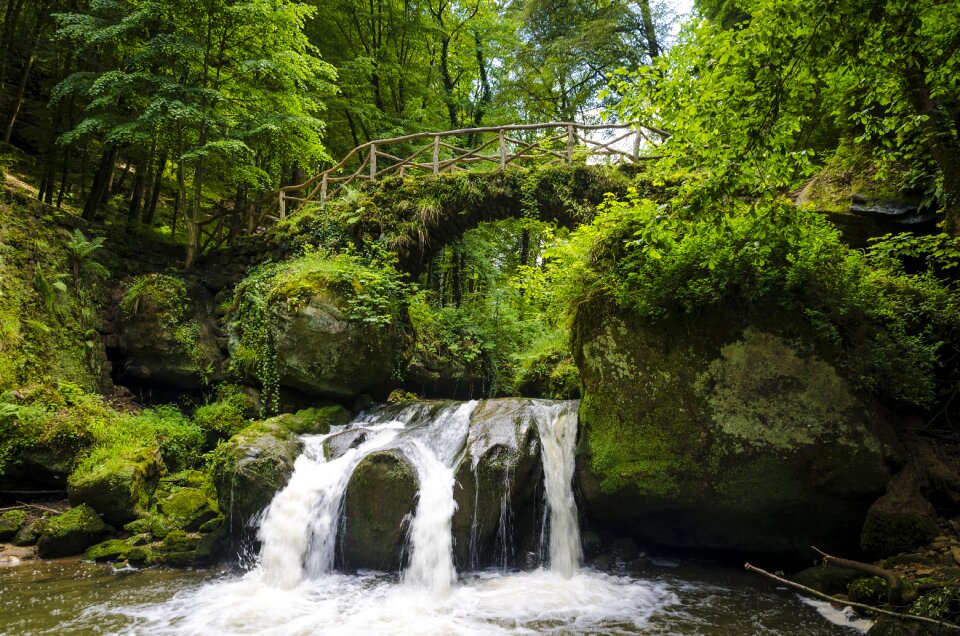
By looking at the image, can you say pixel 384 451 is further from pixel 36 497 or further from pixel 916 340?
pixel 916 340

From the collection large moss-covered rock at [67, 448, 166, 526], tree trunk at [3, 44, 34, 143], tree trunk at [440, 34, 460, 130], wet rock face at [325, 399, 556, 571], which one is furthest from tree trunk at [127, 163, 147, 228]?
wet rock face at [325, 399, 556, 571]

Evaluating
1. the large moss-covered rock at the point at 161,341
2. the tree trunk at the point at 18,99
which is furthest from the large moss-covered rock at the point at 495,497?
the tree trunk at the point at 18,99

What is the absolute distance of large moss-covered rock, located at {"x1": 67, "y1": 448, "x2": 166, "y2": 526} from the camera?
6.70 meters

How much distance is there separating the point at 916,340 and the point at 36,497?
1151 centimetres

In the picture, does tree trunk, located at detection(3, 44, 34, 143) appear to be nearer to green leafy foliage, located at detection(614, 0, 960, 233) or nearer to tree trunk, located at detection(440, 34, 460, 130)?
tree trunk, located at detection(440, 34, 460, 130)

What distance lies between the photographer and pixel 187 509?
7109mm

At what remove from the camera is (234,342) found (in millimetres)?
10078

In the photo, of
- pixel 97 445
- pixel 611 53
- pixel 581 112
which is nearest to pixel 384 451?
pixel 97 445

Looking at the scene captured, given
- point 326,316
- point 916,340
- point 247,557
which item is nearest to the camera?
point 916,340

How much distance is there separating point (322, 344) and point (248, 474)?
8.62ft

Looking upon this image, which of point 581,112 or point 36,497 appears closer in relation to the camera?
point 36,497

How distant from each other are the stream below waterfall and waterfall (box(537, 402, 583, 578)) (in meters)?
0.02

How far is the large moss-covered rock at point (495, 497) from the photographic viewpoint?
6.04 m

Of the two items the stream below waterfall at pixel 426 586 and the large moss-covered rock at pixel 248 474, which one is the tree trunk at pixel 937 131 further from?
the large moss-covered rock at pixel 248 474
